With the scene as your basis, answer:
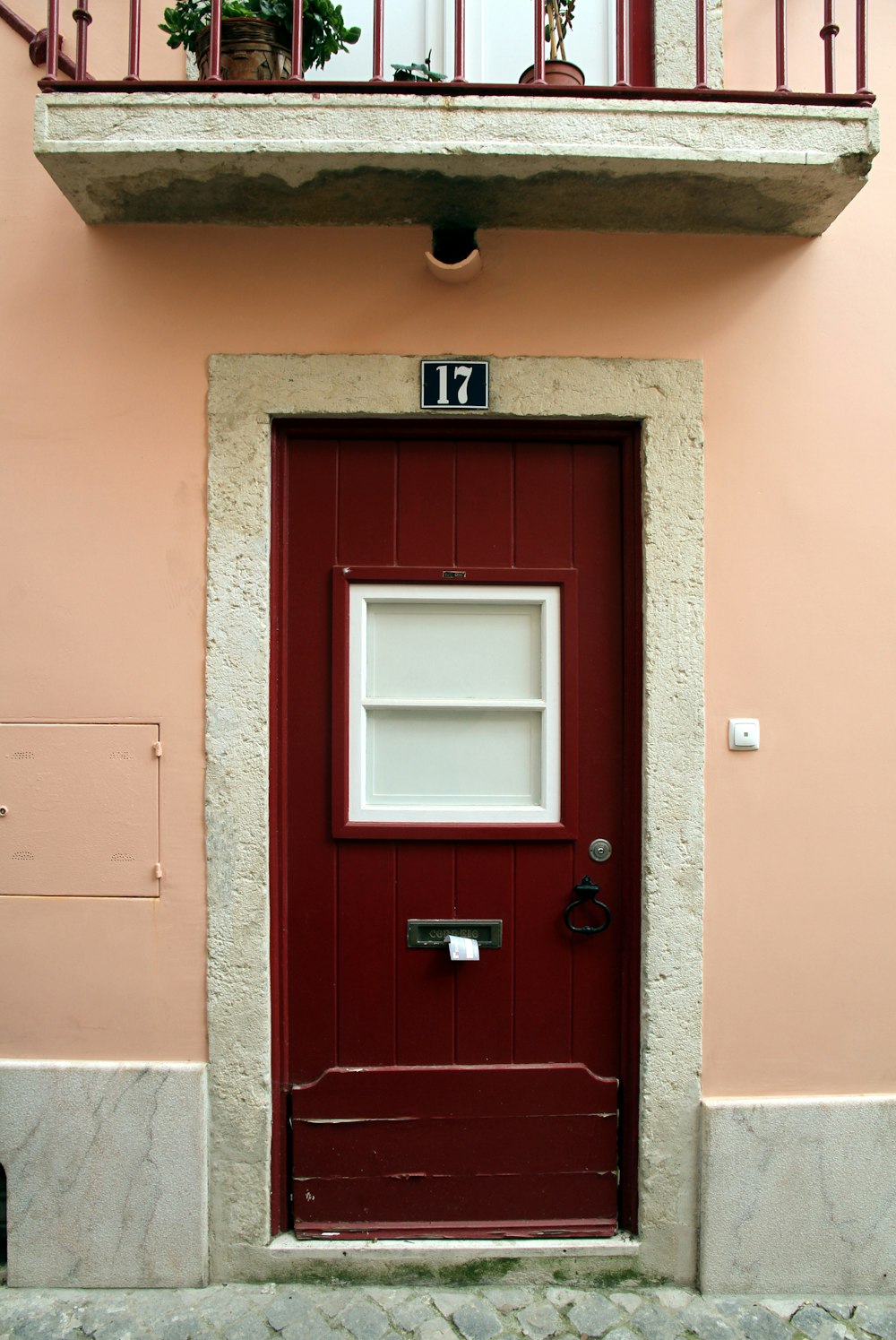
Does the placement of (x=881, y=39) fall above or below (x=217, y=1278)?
above

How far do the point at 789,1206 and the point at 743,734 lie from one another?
59.9 inches

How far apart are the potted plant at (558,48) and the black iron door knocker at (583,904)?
2.58 meters

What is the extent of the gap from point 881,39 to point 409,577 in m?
2.40

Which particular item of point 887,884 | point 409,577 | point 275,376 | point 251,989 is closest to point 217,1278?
point 251,989

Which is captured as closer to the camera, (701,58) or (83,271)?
(701,58)

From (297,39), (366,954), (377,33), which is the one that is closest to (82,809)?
(366,954)

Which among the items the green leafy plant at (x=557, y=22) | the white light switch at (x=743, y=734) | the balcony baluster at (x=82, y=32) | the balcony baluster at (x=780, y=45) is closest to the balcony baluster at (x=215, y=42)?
the balcony baluster at (x=82, y=32)

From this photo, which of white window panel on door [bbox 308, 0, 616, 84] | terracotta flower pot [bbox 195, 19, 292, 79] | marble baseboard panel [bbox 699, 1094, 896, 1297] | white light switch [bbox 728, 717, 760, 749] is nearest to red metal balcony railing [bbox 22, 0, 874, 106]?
terracotta flower pot [bbox 195, 19, 292, 79]

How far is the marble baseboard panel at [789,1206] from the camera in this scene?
2.75 m

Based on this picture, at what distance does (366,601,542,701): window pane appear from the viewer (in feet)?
9.47

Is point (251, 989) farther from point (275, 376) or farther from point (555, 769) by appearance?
point (275, 376)

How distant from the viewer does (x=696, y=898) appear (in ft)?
9.13

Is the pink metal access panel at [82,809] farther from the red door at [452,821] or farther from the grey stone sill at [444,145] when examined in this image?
the grey stone sill at [444,145]

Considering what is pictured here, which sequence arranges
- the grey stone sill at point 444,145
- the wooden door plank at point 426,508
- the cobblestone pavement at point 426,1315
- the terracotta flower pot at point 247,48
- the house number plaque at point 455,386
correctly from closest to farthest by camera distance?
the grey stone sill at point 444,145
the cobblestone pavement at point 426,1315
the terracotta flower pot at point 247,48
the house number plaque at point 455,386
the wooden door plank at point 426,508
